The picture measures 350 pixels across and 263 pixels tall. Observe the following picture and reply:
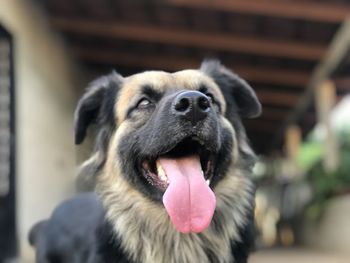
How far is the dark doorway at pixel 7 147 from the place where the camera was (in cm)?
623

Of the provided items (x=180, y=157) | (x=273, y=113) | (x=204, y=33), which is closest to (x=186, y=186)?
(x=180, y=157)

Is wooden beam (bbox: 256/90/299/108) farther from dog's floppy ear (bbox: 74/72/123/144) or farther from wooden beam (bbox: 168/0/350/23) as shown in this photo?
dog's floppy ear (bbox: 74/72/123/144)

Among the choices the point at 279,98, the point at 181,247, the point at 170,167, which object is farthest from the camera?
the point at 279,98

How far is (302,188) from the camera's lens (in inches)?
503

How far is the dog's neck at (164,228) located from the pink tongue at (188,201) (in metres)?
0.26

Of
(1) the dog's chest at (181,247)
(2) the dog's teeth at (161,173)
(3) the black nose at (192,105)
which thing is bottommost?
(1) the dog's chest at (181,247)

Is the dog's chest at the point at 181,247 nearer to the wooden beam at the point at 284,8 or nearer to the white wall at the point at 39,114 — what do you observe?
the white wall at the point at 39,114

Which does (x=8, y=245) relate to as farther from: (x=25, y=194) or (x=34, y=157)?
(x=34, y=157)

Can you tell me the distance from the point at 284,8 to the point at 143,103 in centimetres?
405

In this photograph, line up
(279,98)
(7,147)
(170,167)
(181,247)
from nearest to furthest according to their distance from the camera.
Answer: (170,167), (181,247), (7,147), (279,98)

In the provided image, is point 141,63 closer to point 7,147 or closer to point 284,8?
point 284,8

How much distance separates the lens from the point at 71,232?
3.54m

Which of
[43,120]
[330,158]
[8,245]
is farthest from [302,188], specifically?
[8,245]

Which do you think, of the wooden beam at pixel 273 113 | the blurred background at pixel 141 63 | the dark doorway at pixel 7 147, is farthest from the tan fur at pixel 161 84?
the wooden beam at pixel 273 113
